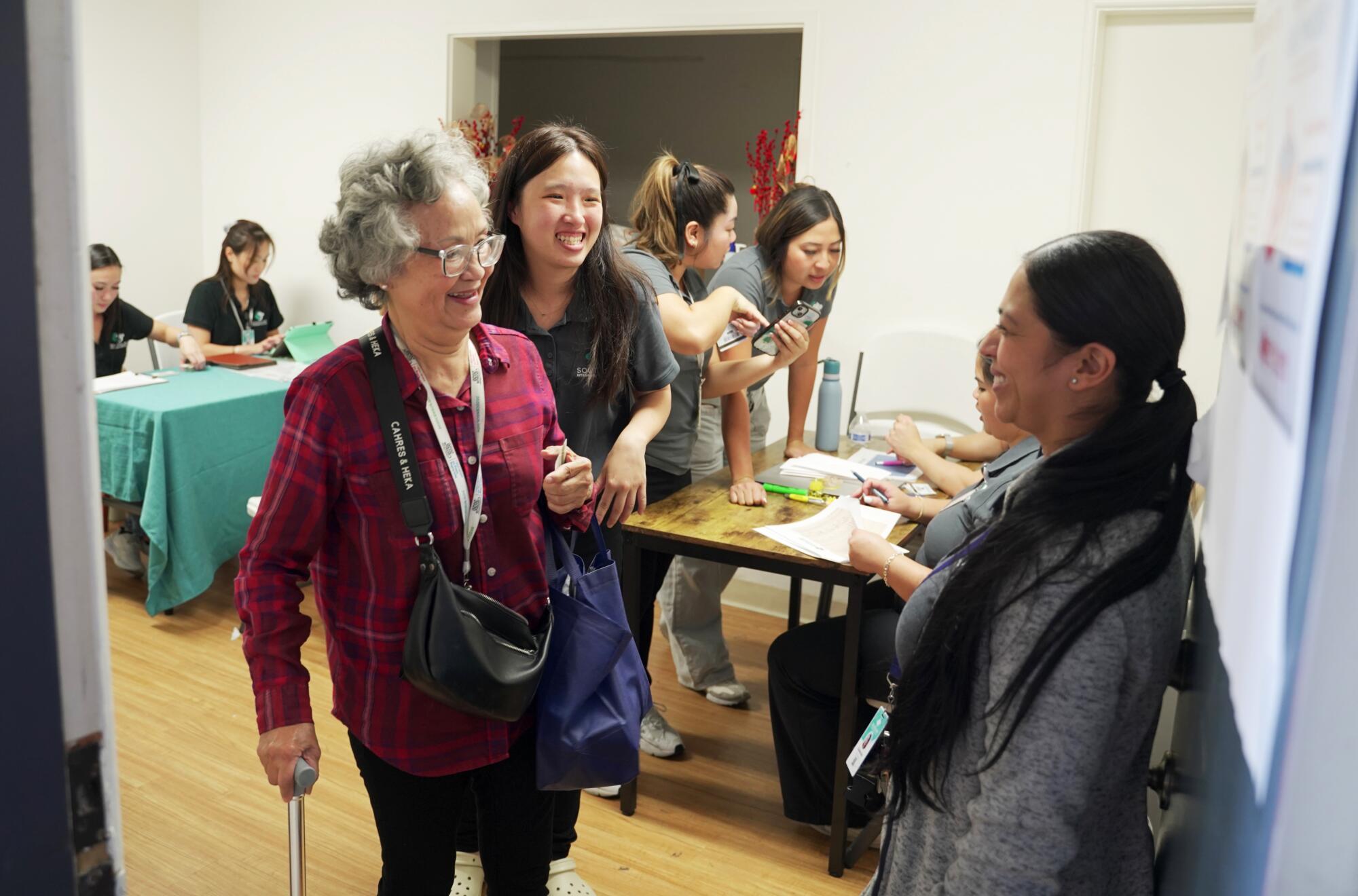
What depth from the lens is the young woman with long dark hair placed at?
2045 mm

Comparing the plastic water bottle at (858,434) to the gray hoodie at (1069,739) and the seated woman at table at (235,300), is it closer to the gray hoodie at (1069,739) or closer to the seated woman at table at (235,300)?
the gray hoodie at (1069,739)

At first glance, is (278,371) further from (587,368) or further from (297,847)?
(297,847)

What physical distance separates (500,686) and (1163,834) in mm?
864

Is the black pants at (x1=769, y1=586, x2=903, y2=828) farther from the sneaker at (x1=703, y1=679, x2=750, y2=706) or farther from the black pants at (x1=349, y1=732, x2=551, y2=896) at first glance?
the black pants at (x1=349, y1=732, x2=551, y2=896)

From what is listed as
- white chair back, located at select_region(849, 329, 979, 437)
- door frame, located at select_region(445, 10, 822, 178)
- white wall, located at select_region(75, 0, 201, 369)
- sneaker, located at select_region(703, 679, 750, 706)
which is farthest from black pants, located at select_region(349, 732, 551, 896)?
white wall, located at select_region(75, 0, 201, 369)

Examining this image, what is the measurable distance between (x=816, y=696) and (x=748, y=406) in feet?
2.99

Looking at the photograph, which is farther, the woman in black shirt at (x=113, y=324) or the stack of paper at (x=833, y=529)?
the woman in black shirt at (x=113, y=324)

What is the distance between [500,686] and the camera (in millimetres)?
1500

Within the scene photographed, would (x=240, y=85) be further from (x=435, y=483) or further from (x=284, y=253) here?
(x=435, y=483)

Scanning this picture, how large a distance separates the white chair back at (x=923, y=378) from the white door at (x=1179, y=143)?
650mm

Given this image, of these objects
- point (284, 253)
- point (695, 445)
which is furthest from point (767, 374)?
point (284, 253)

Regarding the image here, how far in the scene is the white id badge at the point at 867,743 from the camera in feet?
6.09

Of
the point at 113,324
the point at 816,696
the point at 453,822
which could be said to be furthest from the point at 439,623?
the point at 113,324

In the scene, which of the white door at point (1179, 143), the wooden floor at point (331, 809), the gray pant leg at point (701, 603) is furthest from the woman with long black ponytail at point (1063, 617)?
the white door at point (1179, 143)
